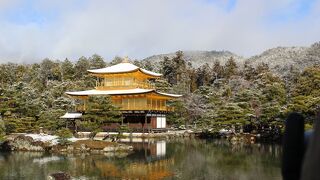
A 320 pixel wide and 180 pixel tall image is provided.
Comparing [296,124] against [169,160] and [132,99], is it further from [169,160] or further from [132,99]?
[132,99]

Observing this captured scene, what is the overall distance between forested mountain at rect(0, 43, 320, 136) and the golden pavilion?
9.36 feet

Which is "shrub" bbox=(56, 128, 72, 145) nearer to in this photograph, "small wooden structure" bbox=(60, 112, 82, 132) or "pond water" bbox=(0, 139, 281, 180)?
"pond water" bbox=(0, 139, 281, 180)

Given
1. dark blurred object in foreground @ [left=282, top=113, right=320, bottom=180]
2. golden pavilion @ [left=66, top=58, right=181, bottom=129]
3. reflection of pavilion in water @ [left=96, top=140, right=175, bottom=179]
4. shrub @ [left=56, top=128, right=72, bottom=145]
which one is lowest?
reflection of pavilion in water @ [left=96, top=140, right=175, bottom=179]

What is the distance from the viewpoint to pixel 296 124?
1154mm

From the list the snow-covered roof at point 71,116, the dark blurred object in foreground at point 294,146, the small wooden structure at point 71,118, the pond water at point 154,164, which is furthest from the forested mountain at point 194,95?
the dark blurred object in foreground at point 294,146

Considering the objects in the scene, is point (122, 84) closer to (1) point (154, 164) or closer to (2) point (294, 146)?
(1) point (154, 164)

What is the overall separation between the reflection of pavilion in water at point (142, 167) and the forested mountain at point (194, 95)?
708 centimetres

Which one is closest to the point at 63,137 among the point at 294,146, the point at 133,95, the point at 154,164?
the point at 154,164

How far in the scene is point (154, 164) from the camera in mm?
21156

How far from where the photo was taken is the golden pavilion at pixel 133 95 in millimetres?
41312

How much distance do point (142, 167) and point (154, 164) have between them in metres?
1.35

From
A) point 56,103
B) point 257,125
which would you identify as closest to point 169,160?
point 257,125

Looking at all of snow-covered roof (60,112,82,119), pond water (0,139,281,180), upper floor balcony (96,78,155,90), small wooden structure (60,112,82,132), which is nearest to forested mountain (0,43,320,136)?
snow-covered roof (60,112,82,119)

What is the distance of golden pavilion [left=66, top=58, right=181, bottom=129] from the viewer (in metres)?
41.3
